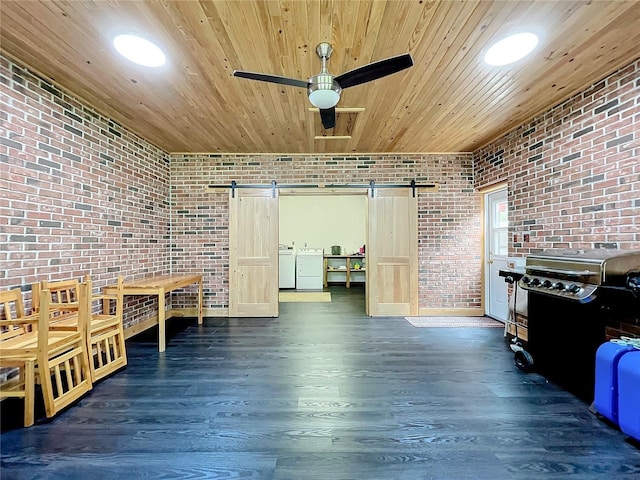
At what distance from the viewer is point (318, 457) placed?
5.39ft

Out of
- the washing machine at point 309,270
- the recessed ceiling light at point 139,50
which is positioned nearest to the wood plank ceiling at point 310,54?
the recessed ceiling light at point 139,50

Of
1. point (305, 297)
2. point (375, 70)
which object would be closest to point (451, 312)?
point (305, 297)

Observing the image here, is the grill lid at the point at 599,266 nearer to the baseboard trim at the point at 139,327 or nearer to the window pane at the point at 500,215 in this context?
the window pane at the point at 500,215

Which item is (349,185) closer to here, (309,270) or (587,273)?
(587,273)

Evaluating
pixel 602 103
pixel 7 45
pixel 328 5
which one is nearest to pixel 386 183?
pixel 602 103

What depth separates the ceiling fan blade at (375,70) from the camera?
5.88 ft

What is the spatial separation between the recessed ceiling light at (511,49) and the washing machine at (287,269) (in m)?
5.91

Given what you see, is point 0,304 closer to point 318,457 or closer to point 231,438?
point 231,438

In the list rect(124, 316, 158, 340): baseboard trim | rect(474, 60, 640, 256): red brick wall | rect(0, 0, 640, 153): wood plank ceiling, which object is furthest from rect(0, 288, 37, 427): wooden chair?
rect(474, 60, 640, 256): red brick wall

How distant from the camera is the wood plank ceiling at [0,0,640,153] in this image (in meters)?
1.77

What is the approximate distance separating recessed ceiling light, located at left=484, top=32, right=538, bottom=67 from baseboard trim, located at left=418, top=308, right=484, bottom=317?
11.1ft

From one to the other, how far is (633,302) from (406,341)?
2.03 meters

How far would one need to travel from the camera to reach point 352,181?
4.73 meters

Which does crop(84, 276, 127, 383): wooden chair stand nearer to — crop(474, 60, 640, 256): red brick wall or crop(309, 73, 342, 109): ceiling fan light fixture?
crop(309, 73, 342, 109): ceiling fan light fixture
